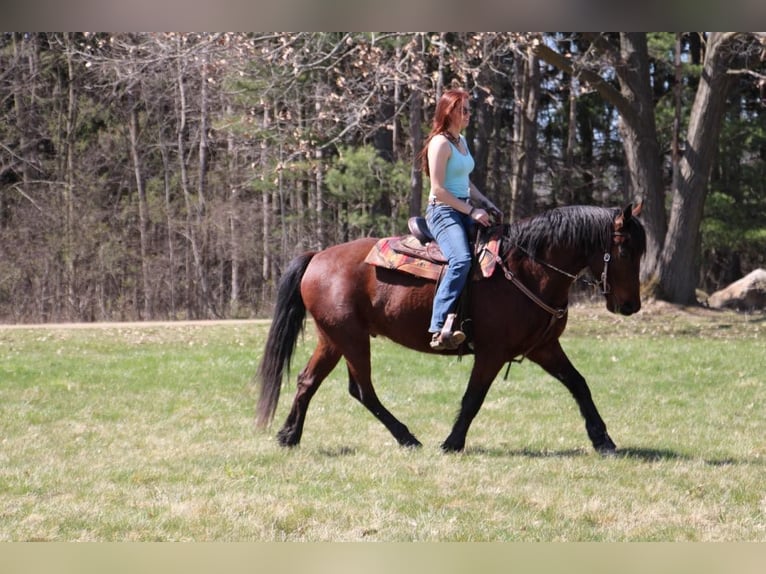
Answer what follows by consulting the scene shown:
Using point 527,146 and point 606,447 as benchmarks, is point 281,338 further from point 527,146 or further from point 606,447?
point 527,146

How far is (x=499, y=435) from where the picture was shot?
28.4ft

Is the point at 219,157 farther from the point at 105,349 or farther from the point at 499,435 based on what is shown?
the point at 499,435

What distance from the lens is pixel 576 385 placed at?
768 cm

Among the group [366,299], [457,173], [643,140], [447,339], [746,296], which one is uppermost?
[643,140]

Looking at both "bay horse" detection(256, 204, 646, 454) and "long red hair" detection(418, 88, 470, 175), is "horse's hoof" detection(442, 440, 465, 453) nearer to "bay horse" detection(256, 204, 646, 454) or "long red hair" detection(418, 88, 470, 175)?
"bay horse" detection(256, 204, 646, 454)

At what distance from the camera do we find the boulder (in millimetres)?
21578

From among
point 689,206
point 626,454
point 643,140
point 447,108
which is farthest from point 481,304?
point 643,140

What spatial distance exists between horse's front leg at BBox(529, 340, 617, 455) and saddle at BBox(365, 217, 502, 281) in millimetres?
956

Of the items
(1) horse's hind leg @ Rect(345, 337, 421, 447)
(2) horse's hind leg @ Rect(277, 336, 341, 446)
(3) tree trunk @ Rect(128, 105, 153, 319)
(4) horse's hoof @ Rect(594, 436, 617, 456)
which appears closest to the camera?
(4) horse's hoof @ Rect(594, 436, 617, 456)

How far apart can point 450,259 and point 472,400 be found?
1209 mm

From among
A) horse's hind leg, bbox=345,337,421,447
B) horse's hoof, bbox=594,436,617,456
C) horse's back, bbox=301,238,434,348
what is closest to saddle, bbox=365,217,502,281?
horse's back, bbox=301,238,434,348

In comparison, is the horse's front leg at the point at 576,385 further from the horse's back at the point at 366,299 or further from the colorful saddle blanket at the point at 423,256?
the horse's back at the point at 366,299

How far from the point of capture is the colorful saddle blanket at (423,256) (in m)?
7.32

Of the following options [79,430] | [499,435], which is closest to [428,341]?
[499,435]
